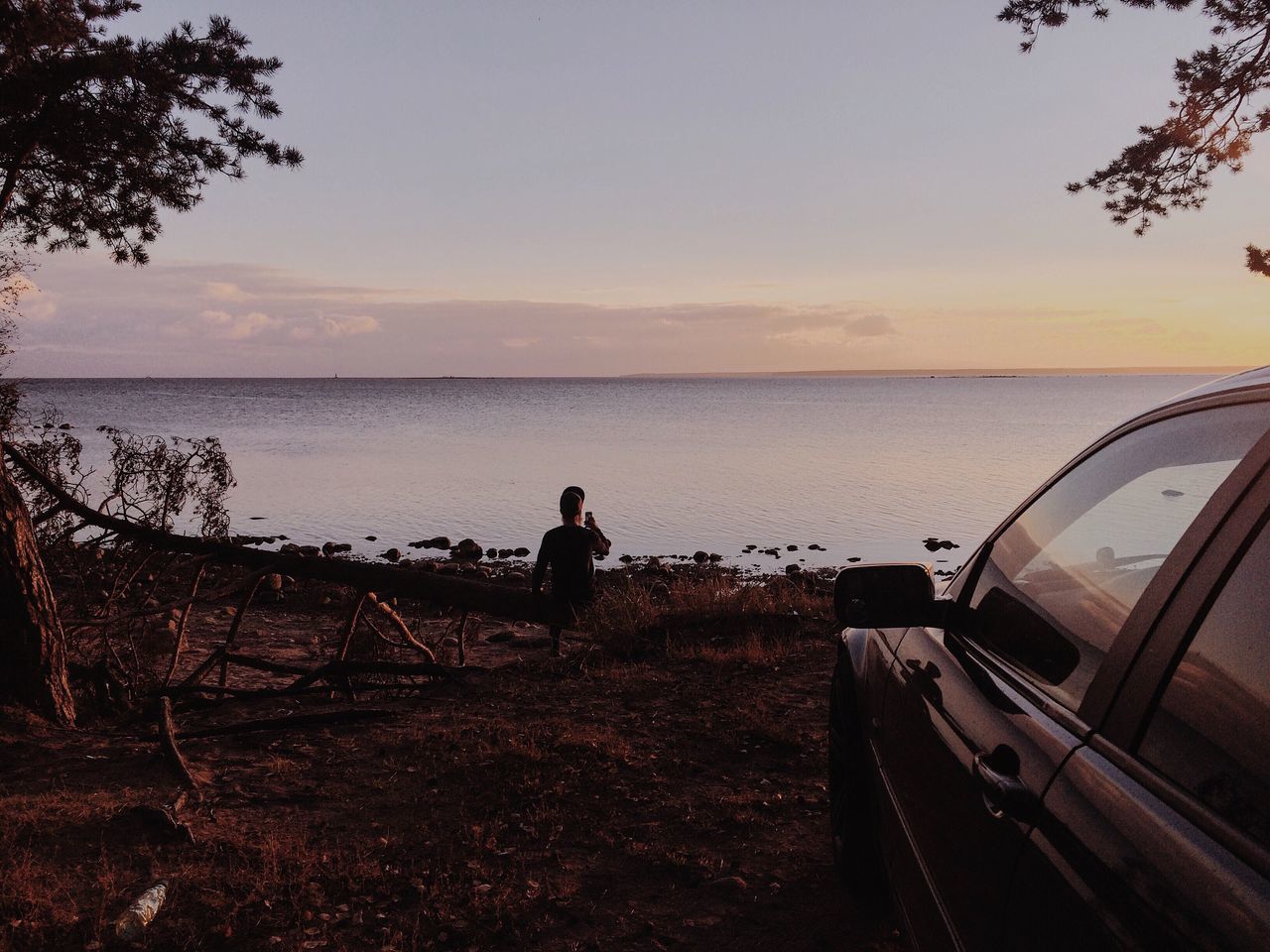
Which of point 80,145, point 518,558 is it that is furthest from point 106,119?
point 518,558

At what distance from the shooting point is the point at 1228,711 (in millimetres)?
1344

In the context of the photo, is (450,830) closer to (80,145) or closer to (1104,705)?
(1104,705)

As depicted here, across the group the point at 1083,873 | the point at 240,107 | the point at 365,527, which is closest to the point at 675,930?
the point at 1083,873

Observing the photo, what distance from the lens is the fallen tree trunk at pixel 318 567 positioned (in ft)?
27.2

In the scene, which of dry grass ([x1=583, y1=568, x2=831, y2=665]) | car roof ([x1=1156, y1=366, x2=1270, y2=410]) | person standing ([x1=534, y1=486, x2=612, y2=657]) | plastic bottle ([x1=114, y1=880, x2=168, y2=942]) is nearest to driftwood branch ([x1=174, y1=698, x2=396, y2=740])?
plastic bottle ([x1=114, y1=880, x2=168, y2=942])

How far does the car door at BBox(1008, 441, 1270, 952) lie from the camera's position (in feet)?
3.99

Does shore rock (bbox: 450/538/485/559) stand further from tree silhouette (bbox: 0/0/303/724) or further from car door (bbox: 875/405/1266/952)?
car door (bbox: 875/405/1266/952)

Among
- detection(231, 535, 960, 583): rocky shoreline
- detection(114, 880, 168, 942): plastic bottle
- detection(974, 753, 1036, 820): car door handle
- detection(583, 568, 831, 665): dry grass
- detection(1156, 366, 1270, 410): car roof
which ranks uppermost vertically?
detection(1156, 366, 1270, 410): car roof

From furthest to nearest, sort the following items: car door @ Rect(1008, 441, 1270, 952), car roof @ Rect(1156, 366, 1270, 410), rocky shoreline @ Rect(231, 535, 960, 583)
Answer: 1. rocky shoreline @ Rect(231, 535, 960, 583)
2. car roof @ Rect(1156, 366, 1270, 410)
3. car door @ Rect(1008, 441, 1270, 952)

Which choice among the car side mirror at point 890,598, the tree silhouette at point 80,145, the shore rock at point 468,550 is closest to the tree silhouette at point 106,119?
the tree silhouette at point 80,145

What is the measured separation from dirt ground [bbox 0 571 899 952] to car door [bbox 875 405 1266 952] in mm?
1558

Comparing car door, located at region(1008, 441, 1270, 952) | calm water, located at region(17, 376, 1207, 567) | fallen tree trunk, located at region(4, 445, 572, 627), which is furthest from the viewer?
calm water, located at region(17, 376, 1207, 567)

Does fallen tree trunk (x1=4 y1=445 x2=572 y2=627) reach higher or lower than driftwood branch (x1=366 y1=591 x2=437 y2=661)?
higher

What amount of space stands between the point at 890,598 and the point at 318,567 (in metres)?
6.75
